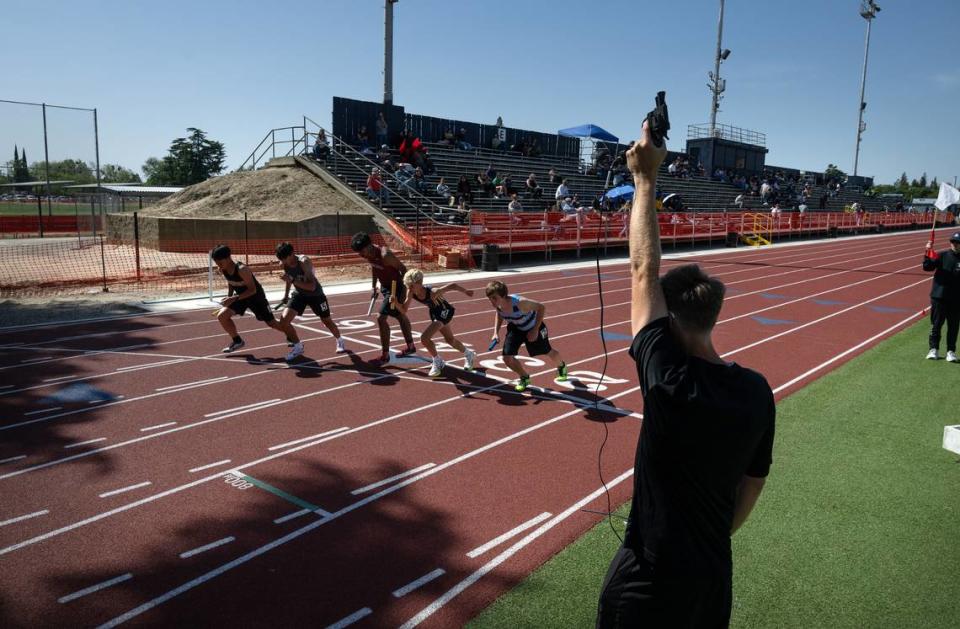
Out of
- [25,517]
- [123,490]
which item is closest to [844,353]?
[123,490]

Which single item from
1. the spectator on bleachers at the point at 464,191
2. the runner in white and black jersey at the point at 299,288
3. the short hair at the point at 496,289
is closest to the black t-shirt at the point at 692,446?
the short hair at the point at 496,289

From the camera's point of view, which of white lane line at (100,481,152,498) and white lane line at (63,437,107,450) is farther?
white lane line at (63,437,107,450)

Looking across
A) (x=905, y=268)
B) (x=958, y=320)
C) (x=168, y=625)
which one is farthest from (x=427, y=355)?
(x=905, y=268)

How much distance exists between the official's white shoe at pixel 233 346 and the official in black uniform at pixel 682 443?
8940mm

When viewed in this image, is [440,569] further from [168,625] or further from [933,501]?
[933,501]

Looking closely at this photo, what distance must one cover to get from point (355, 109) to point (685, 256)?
677 inches

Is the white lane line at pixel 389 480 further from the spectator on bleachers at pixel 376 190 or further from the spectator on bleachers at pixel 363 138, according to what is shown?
the spectator on bleachers at pixel 363 138

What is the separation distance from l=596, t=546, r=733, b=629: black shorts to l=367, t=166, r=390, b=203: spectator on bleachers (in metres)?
24.6

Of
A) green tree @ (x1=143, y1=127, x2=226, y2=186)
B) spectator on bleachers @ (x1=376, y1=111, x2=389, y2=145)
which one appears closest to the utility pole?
spectator on bleachers @ (x1=376, y1=111, x2=389, y2=145)

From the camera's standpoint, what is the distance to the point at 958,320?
934 cm

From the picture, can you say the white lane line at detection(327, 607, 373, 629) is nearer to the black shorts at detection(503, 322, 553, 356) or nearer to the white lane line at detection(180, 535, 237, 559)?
the white lane line at detection(180, 535, 237, 559)

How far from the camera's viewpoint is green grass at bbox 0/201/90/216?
3391cm

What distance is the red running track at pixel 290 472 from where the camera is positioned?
3904 mm

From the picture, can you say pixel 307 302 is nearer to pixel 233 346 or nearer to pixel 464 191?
pixel 233 346
